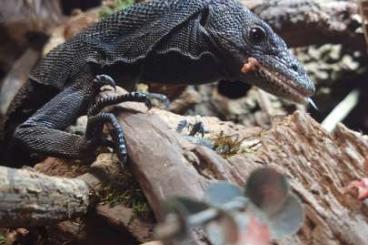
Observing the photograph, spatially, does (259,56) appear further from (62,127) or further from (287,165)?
(62,127)

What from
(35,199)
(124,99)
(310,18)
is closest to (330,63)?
(310,18)

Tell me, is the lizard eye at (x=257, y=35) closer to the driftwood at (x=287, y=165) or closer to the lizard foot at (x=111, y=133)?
the driftwood at (x=287, y=165)

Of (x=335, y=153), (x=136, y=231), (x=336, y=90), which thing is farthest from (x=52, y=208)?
(x=336, y=90)

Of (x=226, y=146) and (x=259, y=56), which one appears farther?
(x=259, y=56)

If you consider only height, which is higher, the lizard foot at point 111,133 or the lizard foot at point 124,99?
the lizard foot at point 124,99

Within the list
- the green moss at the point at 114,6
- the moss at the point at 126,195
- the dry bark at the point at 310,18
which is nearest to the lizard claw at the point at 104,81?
the moss at the point at 126,195

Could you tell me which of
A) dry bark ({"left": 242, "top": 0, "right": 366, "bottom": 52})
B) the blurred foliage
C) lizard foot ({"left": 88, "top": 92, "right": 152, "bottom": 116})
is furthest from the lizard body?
the blurred foliage

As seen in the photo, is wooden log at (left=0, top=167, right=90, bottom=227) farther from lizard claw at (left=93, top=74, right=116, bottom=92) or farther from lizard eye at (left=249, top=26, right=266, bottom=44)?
lizard eye at (left=249, top=26, right=266, bottom=44)
